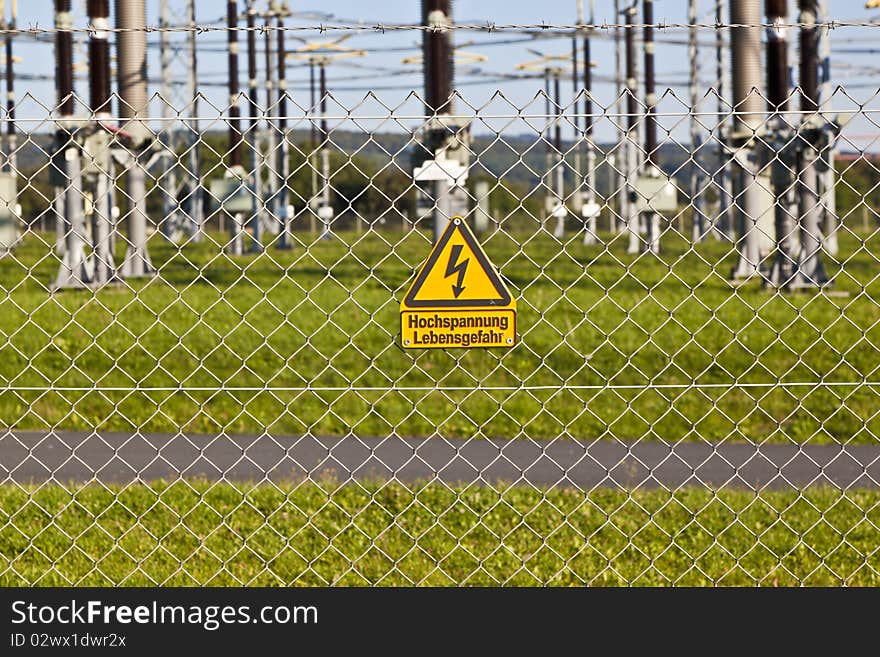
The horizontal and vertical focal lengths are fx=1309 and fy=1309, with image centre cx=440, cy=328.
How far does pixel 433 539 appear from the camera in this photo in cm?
505

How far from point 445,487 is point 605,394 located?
3048 millimetres

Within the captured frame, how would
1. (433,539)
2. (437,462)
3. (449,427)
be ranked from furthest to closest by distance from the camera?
(449,427), (437,462), (433,539)

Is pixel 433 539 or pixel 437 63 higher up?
pixel 437 63

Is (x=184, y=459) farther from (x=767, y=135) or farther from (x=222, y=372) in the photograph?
(x=767, y=135)

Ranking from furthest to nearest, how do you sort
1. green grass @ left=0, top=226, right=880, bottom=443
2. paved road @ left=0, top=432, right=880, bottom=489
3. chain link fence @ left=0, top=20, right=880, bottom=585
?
green grass @ left=0, top=226, right=880, bottom=443 < paved road @ left=0, top=432, right=880, bottom=489 < chain link fence @ left=0, top=20, right=880, bottom=585

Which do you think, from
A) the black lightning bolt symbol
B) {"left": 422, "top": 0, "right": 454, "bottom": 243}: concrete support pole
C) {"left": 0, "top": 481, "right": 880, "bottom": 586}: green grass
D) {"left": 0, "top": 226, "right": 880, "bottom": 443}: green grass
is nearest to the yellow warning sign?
the black lightning bolt symbol

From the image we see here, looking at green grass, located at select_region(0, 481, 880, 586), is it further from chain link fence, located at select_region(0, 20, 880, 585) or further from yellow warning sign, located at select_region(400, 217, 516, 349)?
yellow warning sign, located at select_region(400, 217, 516, 349)

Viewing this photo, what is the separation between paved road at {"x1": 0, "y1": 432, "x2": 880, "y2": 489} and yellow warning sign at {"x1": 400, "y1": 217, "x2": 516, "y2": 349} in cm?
253

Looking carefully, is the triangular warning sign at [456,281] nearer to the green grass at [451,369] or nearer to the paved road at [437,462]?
the green grass at [451,369]

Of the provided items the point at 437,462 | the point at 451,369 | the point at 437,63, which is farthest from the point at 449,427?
the point at 437,63

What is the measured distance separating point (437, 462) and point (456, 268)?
353cm

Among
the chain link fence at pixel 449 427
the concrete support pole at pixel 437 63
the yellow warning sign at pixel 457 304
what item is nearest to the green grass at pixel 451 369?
the chain link fence at pixel 449 427

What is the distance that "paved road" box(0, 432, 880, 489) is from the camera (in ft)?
20.7

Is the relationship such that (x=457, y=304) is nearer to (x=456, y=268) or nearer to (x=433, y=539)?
A: (x=456, y=268)
